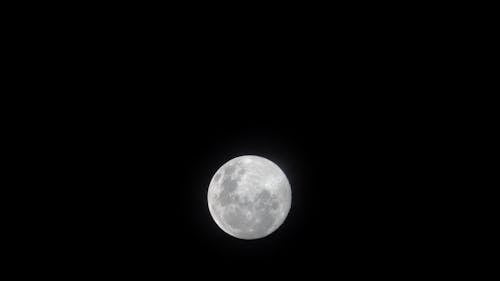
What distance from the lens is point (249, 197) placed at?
6.31 m

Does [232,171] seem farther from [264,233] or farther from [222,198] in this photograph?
[264,233]

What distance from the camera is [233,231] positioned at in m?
6.60

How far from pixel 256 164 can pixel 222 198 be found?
85 cm

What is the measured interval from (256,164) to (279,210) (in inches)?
35.8

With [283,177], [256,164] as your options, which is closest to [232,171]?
[256,164]

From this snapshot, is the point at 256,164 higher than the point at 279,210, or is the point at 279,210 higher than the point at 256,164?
the point at 256,164

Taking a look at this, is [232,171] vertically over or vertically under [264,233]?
over

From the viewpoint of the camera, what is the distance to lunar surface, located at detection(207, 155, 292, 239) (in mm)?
6324

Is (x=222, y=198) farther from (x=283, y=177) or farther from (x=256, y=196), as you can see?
(x=283, y=177)

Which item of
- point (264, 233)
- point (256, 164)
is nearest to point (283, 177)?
point (256, 164)

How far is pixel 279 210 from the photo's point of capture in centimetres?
655

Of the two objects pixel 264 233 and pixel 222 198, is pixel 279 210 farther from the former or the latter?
pixel 222 198

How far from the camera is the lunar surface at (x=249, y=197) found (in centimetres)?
632

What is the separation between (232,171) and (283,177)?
0.93 m
